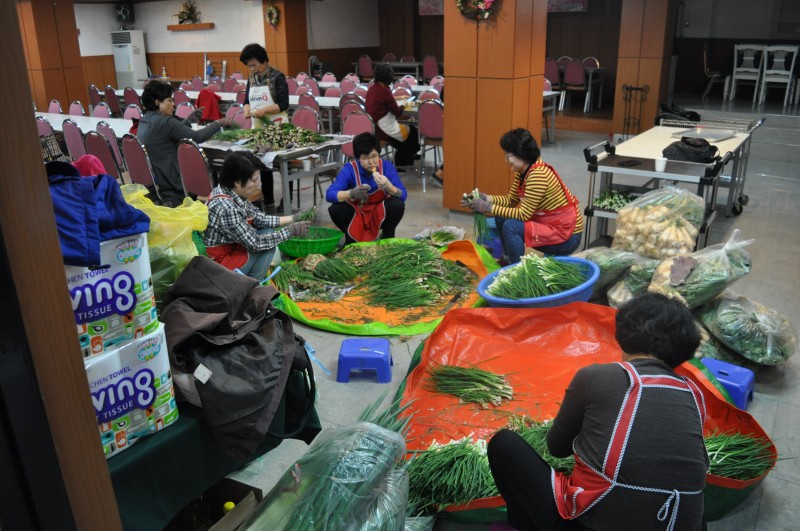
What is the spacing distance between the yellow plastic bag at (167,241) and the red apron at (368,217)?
3036 millimetres

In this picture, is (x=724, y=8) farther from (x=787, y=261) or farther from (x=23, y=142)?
(x=23, y=142)

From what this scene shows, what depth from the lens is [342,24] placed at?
15008 mm

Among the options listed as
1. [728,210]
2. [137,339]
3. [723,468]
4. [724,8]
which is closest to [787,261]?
[728,210]

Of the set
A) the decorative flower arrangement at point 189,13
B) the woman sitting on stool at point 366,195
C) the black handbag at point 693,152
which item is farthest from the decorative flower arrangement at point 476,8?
the decorative flower arrangement at point 189,13

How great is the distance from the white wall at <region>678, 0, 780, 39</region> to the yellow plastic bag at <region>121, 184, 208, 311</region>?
1317cm

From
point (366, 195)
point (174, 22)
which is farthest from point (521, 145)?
point (174, 22)

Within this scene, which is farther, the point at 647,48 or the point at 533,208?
the point at 647,48

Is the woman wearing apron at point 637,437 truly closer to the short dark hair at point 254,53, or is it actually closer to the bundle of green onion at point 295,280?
the bundle of green onion at point 295,280

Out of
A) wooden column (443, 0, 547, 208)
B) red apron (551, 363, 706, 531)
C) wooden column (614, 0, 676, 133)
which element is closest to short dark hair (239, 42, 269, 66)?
wooden column (443, 0, 547, 208)

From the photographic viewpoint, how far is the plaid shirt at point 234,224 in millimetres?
3754

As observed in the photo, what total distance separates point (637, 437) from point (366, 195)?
3340mm

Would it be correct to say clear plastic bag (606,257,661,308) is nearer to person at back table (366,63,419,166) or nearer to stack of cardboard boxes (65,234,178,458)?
stack of cardboard boxes (65,234,178,458)

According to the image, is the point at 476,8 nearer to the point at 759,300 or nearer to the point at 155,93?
the point at 155,93

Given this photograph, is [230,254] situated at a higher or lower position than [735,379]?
higher
